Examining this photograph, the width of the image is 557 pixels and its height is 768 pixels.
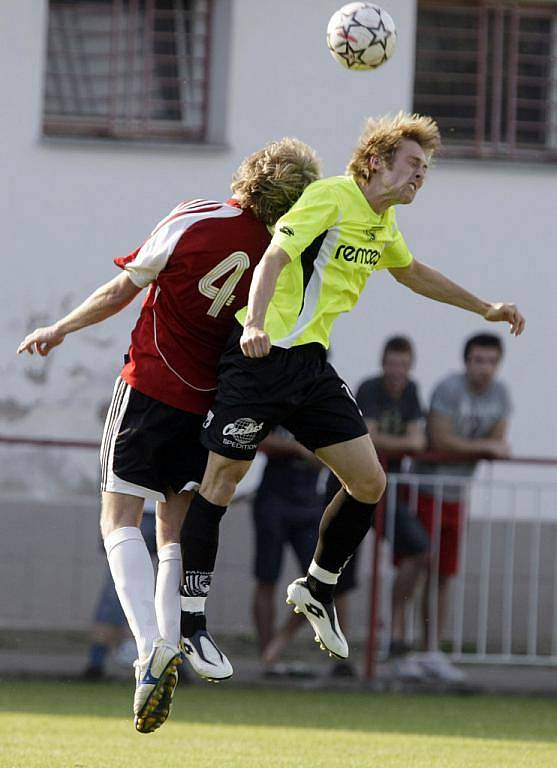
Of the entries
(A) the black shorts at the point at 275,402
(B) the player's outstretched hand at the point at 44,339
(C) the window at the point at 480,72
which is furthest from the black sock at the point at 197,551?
(C) the window at the point at 480,72

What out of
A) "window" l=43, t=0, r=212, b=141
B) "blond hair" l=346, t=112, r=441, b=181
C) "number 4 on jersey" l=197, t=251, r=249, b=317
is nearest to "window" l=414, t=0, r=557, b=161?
"window" l=43, t=0, r=212, b=141

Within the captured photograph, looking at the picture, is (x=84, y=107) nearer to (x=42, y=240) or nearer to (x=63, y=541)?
(x=42, y=240)

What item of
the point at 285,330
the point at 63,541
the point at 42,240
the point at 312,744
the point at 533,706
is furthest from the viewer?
the point at 42,240

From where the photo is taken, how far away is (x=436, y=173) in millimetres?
13227

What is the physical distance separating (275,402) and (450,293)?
1.10 m

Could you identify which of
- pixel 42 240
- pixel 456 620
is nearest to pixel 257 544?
pixel 456 620

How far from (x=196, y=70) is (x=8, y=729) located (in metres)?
6.77

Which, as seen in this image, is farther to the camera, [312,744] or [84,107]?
[84,107]

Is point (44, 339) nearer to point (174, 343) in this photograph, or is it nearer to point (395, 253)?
point (174, 343)

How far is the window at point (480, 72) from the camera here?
13.5m

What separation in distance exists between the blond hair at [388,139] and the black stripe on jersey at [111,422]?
4.34ft

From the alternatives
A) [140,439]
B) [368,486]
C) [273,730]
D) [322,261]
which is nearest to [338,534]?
[368,486]

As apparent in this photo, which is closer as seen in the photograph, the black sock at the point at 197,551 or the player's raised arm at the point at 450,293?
the black sock at the point at 197,551

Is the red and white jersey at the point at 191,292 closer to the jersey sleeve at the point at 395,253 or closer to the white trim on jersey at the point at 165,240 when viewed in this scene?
the white trim on jersey at the point at 165,240
